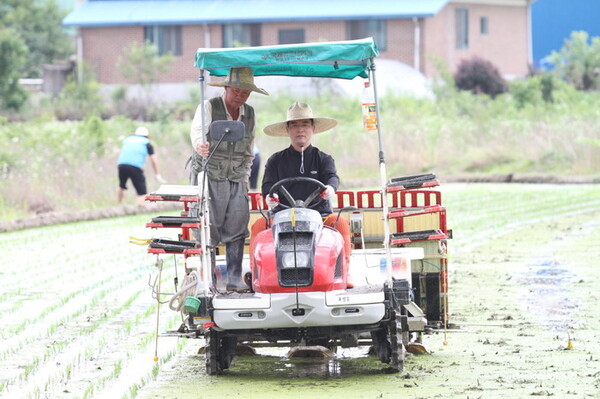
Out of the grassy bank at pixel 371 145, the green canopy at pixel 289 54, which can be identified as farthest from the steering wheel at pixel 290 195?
the grassy bank at pixel 371 145

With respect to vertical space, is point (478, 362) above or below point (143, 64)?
below

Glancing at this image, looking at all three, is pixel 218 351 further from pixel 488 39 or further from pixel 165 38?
pixel 488 39

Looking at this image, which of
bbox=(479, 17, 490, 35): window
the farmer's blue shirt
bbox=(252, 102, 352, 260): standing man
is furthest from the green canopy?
bbox=(479, 17, 490, 35): window

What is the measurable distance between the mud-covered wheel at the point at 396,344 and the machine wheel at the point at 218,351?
1111 millimetres

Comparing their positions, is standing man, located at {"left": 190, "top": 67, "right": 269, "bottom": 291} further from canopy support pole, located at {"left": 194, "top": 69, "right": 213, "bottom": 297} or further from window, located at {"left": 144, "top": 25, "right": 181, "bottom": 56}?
window, located at {"left": 144, "top": 25, "right": 181, "bottom": 56}

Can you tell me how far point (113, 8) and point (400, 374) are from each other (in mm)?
54182

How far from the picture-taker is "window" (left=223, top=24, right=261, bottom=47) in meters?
60.3

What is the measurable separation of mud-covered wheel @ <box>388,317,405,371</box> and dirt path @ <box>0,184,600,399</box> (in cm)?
8

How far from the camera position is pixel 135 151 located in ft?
87.4

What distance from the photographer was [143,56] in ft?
191

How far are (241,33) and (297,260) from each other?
170 ft

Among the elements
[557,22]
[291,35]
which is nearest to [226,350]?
[291,35]

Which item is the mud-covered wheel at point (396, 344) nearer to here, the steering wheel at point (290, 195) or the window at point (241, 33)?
the steering wheel at point (290, 195)

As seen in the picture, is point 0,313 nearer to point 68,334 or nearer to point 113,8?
point 68,334
